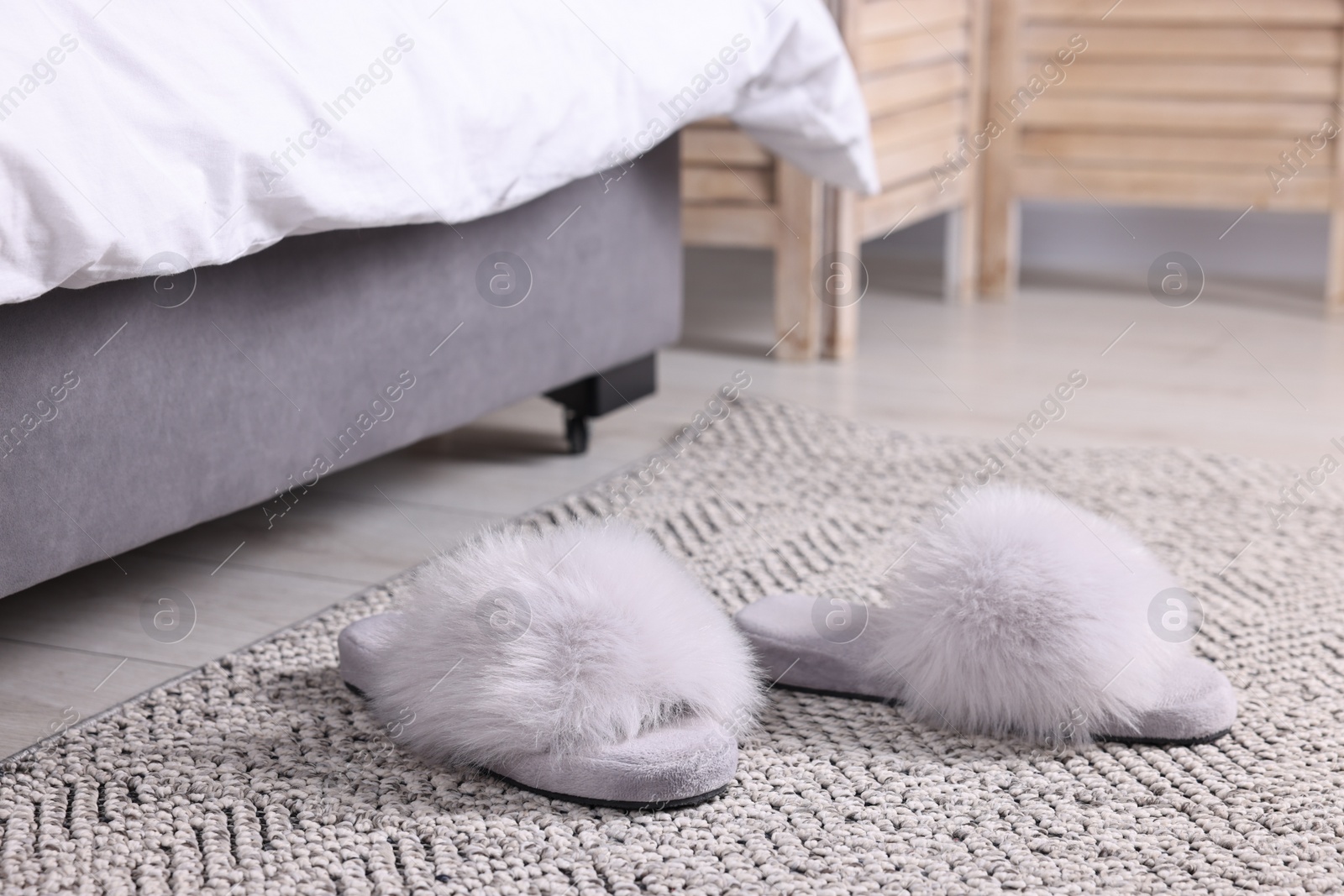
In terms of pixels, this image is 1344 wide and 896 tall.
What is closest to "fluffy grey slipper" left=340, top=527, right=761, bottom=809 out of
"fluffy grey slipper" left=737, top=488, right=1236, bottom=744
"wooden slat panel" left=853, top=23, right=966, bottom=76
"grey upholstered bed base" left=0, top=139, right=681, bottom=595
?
"fluffy grey slipper" left=737, top=488, right=1236, bottom=744

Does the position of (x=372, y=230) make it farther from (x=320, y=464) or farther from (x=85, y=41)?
(x=85, y=41)

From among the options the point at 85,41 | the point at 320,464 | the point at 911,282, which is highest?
the point at 85,41

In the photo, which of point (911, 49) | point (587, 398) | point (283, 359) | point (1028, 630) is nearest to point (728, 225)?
point (911, 49)

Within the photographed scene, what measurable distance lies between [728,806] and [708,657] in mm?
91

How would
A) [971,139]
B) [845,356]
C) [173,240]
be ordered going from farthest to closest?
[971,139]
[845,356]
[173,240]

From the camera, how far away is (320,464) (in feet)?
3.85

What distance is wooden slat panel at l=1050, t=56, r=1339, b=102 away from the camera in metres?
2.37

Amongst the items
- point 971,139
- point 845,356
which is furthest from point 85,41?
point 971,139

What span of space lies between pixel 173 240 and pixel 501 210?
0.48m

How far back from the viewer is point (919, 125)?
2.33 metres

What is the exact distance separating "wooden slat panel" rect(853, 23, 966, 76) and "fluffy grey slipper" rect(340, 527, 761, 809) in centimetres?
141

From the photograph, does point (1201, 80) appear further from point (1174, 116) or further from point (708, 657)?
point (708, 657)

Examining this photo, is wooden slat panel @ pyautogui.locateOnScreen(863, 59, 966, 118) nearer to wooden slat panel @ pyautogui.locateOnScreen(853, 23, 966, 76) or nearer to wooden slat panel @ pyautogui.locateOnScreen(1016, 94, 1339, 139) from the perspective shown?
wooden slat panel @ pyautogui.locateOnScreen(853, 23, 966, 76)

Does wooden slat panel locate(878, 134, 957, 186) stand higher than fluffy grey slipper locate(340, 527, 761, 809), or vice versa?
wooden slat panel locate(878, 134, 957, 186)
